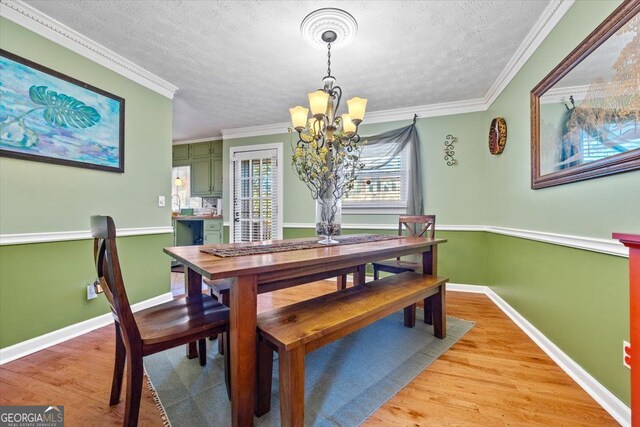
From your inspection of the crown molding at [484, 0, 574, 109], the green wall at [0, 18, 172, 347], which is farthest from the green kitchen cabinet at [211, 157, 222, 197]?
the crown molding at [484, 0, 574, 109]

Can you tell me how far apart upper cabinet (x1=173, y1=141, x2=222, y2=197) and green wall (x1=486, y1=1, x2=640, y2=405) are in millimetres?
4467

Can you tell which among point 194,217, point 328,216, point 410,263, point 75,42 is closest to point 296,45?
point 328,216

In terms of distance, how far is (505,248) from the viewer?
2.72 m

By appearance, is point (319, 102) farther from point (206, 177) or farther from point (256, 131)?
point (206, 177)

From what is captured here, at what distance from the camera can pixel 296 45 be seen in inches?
85.7

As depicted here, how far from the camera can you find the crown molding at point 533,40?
1.75 metres

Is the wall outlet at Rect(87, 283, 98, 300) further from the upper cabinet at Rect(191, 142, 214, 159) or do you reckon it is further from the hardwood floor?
the upper cabinet at Rect(191, 142, 214, 159)

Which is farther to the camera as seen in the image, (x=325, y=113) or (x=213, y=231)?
(x=213, y=231)

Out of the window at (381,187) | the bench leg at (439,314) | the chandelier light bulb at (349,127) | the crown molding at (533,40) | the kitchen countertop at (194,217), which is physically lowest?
the bench leg at (439,314)

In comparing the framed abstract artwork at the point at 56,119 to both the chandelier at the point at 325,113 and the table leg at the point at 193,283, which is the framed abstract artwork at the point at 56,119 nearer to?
the table leg at the point at 193,283

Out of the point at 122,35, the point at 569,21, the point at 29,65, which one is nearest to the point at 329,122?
the point at 569,21

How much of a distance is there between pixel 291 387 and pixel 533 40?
2.93 meters

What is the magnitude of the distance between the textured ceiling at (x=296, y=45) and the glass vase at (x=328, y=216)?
1.32m

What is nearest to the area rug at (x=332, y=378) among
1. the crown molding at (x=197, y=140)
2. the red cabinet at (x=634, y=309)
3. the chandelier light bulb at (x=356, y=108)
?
the red cabinet at (x=634, y=309)
